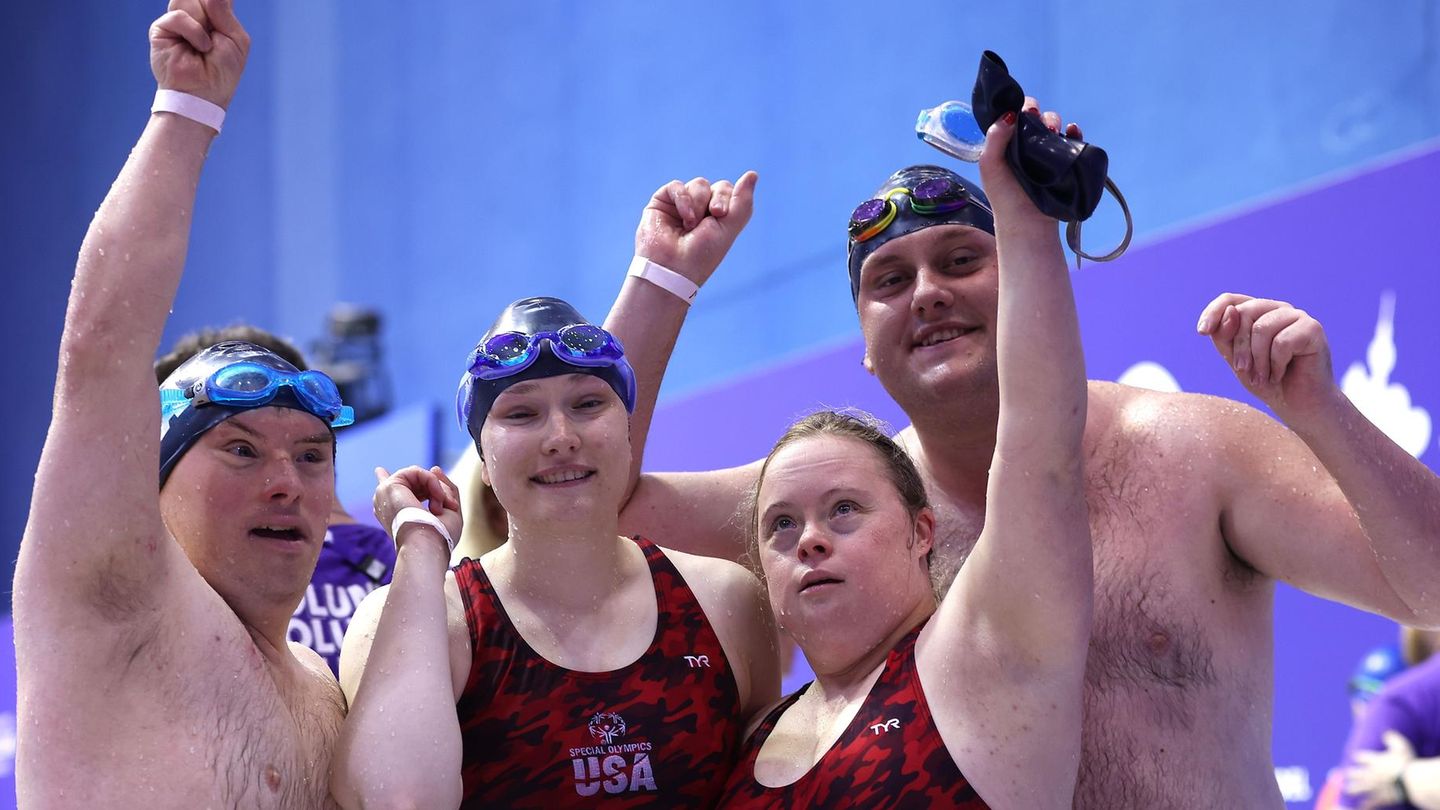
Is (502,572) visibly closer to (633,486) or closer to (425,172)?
(633,486)

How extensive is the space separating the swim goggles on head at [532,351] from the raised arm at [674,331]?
58 centimetres

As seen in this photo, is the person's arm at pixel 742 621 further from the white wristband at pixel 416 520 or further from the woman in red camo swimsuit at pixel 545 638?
the white wristband at pixel 416 520

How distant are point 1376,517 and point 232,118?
1382cm

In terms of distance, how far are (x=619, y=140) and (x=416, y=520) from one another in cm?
791

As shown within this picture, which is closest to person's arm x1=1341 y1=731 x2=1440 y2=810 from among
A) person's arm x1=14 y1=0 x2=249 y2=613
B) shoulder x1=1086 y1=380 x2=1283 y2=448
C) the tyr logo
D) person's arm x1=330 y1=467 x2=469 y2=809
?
shoulder x1=1086 y1=380 x2=1283 y2=448

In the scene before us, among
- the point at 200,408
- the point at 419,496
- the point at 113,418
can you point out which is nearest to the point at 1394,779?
the point at 419,496

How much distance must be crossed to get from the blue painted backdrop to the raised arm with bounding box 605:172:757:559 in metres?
1.75

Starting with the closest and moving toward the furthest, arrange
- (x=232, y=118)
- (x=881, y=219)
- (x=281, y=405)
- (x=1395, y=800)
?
(x=281, y=405) < (x=881, y=219) < (x=1395, y=800) < (x=232, y=118)

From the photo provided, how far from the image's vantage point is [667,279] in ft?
11.8

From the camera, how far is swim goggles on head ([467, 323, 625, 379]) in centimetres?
286

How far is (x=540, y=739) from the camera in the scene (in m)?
2.73

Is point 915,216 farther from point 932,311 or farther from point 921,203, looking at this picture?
point 932,311

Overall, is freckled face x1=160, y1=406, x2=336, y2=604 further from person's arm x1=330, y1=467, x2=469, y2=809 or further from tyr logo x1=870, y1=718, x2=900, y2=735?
tyr logo x1=870, y1=718, x2=900, y2=735

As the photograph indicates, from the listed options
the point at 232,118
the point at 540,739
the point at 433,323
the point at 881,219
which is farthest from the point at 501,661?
the point at 232,118
